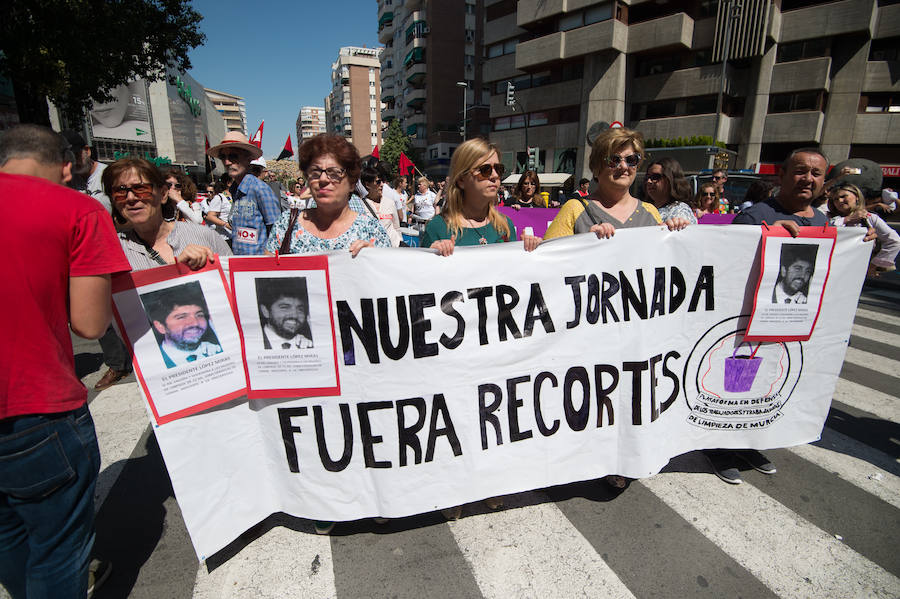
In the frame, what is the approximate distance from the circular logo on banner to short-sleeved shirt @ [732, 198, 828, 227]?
650mm

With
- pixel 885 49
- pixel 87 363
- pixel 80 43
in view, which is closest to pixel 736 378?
pixel 87 363

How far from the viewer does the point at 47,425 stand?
1550 mm

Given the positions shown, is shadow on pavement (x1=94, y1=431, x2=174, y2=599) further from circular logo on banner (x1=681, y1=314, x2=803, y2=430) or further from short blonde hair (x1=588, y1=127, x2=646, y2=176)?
short blonde hair (x1=588, y1=127, x2=646, y2=176)

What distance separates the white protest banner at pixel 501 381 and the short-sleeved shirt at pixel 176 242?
38.1 inches

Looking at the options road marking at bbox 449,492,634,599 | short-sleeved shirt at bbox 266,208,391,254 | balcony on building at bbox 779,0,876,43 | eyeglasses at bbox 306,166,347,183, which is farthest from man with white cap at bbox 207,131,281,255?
balcony on building at bbox 779,0,876,43

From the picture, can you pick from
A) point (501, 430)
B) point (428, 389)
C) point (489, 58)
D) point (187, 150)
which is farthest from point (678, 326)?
point (187, 150)

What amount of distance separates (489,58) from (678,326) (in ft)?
158

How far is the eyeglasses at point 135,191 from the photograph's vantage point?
2.39 m

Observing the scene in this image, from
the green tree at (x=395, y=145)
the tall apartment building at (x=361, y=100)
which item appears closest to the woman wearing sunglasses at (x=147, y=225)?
the green tree at (x=395, y=145)

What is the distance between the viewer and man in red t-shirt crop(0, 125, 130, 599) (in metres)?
1.45

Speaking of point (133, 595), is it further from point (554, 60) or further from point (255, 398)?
point (554, 60)

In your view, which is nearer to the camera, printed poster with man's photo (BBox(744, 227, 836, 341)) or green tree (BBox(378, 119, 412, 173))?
printed poster with man's photo (BBox(744, 227, 836, 341))

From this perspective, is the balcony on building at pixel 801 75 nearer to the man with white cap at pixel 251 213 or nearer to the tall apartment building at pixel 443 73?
the tall apartment building at pixel 443 73

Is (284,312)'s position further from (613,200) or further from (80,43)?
(80,43)
